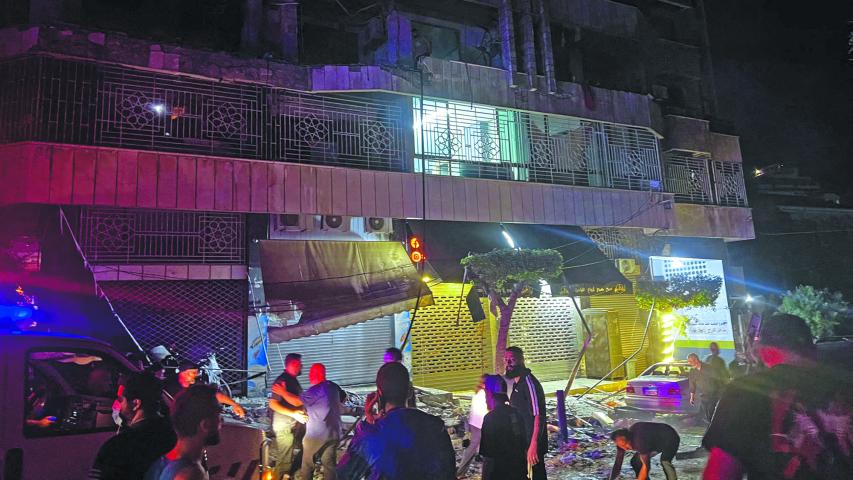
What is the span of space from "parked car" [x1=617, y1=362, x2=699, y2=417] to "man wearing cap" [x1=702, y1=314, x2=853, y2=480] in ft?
30.6

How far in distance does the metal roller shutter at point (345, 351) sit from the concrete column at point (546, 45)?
7.84 metres

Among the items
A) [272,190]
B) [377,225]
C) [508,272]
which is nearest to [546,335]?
[377,225]

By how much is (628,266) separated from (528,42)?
7642 mm

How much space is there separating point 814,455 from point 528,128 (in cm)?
1290

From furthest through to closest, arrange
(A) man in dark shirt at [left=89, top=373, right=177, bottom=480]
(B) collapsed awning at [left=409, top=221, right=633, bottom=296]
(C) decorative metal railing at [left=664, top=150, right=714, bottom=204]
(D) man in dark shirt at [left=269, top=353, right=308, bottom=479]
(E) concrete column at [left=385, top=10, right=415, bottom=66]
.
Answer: (C) decorative metal railing at [left=664, top=150, right=714, bottom=204], (E) concrete column at [left=385, top=10, right=415, bottom=66], (B) collapsed awning at [left=409, top=221, right=633, bottom=296], (D) man in dark shirt at [left=269, top=353, right=308, bottom=479], (A) man in dark shirt at [left=89, top=373, right=177, bottom=480]

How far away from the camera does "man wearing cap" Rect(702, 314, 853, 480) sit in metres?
2.63

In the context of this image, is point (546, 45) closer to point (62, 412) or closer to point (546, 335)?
point (546, 335)

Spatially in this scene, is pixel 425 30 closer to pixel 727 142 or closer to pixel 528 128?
pixel 528 128

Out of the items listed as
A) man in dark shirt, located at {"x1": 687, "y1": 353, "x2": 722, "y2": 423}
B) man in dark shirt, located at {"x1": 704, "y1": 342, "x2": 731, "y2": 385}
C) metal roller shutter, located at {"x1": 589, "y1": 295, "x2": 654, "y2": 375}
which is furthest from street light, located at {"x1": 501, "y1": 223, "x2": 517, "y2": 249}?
metal roller shutter, located at {"x1": 589, "y1": 295, "x2": 654, "y2": 375}

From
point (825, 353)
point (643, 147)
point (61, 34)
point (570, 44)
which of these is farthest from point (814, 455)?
point (570, 44)

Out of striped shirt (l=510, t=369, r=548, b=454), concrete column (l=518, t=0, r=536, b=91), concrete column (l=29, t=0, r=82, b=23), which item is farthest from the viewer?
concrete column (l=518, t=0, r=536, b=91)

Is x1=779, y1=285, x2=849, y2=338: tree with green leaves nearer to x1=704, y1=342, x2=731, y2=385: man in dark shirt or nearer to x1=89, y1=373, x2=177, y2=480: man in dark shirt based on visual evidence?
x1=704, y1=342, x2=731, y2=385: man in dark shirt

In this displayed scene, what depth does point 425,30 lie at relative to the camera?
16.1 m

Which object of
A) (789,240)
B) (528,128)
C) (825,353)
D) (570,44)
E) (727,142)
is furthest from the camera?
(789,240)
